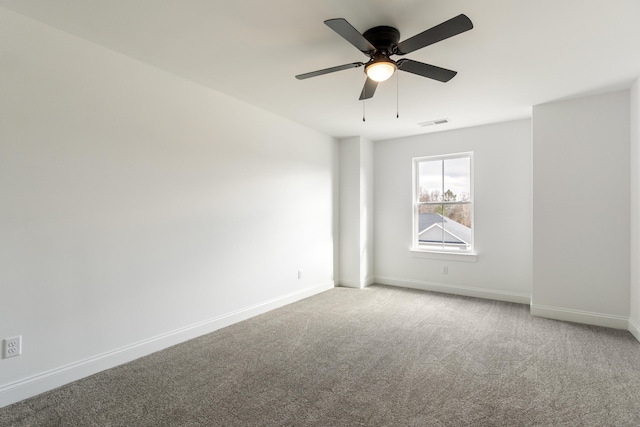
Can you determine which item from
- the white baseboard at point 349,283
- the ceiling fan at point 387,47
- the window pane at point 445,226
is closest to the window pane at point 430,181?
the window pane at point 445,226

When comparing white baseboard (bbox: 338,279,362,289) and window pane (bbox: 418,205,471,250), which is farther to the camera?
white baseboard (bbox: 338,279,362,289)

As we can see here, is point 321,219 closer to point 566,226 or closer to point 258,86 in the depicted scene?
point 258,86

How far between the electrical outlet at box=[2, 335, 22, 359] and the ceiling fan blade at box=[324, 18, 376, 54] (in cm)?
289

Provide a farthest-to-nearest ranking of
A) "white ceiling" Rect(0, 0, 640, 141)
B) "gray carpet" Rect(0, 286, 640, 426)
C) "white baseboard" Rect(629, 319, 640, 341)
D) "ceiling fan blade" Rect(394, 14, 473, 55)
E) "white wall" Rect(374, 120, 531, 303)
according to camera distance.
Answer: "white wall" Rect(374, 120, 531, 303), "white baseboard" Rect(629, 319, 640, 341), "white ceiling" Rect(0, 0, 640, 141), "gray carpet" Rect(0, 286, 640, 426), "ceiling fan blade" Rect(394, 14, 473, 55)

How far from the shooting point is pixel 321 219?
522 cm

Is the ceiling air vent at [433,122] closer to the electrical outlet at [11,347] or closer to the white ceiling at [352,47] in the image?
the white ceiling at [352,47]

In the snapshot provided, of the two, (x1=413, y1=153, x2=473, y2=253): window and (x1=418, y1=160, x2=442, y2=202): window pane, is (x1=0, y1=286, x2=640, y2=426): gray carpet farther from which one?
(x1=418, y1=160, x2=442, y2=202): window pane

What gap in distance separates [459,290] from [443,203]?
4.60 feet

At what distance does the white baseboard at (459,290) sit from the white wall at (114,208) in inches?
96.0

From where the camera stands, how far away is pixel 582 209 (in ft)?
12.2

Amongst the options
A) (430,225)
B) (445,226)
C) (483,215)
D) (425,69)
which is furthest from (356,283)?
(425,69)

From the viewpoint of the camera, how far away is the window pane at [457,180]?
5.11 meters

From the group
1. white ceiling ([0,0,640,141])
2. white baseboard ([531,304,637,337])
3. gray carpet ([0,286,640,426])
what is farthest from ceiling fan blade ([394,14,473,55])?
white baseboard ([531,304,637,337])

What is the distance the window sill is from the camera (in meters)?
4.96
